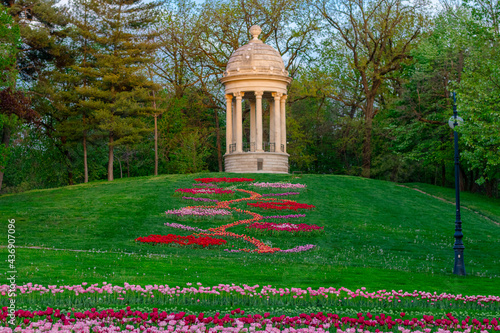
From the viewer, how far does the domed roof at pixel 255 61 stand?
142 ft

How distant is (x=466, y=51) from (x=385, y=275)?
30229 millimetres

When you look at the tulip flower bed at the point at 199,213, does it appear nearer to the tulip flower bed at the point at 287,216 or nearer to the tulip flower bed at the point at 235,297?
the tulip flower bed at the point at 287,216

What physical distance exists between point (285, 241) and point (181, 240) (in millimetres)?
4197

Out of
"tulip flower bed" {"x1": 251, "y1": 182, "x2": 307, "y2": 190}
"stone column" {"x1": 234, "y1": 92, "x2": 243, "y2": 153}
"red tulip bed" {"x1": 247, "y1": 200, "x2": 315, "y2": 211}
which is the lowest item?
"red tulip bed" {"x1": 247, "y1": 200, "x2": 315, "y2": 211}

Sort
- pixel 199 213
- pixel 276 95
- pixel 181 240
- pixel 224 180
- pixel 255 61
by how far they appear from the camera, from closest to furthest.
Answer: pixel 181 240, pixel 199 213, pixel 224 180, pixel 276 95, pixel 255 61

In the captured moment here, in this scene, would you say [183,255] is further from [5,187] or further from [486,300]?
[5,187]

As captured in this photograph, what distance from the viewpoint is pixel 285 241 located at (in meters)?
22.9

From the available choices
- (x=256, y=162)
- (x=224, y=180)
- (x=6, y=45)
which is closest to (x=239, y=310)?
(x=6, y=45)

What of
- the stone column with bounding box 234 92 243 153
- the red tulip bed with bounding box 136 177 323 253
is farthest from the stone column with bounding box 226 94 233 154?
the red tulip bed with bounding box 136 177 323 253

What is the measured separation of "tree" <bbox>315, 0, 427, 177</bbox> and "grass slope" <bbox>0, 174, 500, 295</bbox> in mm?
14248

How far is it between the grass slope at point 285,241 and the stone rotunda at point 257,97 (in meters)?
4.43

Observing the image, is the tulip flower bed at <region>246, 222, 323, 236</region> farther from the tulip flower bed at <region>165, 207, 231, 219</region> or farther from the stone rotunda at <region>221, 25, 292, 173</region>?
the stone rotunda at <region>221, 25, 292, 173</region>

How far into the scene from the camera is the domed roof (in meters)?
43.3

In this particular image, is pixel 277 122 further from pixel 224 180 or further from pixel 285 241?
pixel 285 241
